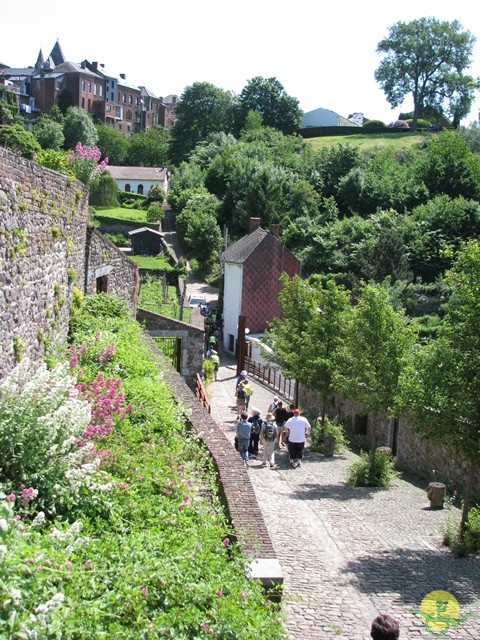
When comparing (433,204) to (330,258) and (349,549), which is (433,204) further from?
(349,549)

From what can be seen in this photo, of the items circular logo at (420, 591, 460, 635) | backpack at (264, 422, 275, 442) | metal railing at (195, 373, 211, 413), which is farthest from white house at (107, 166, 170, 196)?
circular logo at (420, 591, 460, 635)

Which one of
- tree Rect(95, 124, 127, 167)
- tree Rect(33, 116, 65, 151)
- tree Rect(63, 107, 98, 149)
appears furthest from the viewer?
tree Rect(95, 124, 127, 167)

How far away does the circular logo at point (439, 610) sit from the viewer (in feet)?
28.7

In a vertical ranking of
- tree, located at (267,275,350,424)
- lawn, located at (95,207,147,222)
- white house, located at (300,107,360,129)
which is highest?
white house, located at (300,107,360,129)

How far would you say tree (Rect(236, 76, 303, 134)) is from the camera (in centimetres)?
9244

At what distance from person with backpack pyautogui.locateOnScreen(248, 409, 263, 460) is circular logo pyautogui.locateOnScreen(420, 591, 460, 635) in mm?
8285

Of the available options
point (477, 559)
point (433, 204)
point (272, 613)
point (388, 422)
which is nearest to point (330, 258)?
point (433, 204)

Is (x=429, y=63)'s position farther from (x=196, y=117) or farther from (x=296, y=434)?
(x=296, y=434)

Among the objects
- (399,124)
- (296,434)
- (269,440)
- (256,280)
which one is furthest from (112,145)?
(269,440)

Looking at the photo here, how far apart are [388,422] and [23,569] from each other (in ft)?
58.4

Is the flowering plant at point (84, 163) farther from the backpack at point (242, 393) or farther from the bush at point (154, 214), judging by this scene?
the bush at point (154, 214)

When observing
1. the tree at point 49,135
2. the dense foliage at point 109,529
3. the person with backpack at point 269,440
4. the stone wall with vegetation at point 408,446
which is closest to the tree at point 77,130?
the tree at point 49,135

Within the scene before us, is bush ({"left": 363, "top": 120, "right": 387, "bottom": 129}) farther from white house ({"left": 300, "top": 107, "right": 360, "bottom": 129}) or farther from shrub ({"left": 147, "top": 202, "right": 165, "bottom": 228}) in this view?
shrub ({"left": 147, "top": 202, "right": 165, "bottom": 228})

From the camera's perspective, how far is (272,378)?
3322cm
